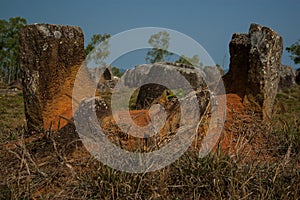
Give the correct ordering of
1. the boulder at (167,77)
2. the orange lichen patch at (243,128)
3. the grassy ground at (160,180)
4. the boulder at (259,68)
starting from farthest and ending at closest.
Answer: the boulder at (167,77), the boulder at (259,68), the orange lichen patch at (243,128), the grassy ground at (160,180)

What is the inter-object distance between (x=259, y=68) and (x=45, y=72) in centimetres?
291

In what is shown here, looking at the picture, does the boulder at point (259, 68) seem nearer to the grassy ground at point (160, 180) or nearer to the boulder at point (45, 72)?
the grassy ground at point (160, 180)

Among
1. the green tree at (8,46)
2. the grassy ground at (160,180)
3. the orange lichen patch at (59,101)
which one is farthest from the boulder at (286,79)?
the green tree at (8,46)

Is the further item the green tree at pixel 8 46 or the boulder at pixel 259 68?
the green tree at pixel 8 46

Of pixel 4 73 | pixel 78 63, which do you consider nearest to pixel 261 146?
pixel 78 63

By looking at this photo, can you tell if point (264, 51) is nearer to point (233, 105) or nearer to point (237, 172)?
point (233, 105)

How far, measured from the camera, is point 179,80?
1070 centimetres

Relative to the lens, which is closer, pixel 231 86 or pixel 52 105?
pixel 52 105

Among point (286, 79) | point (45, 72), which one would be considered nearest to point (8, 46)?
point (286, 79)

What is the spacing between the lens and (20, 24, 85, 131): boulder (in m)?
5.70

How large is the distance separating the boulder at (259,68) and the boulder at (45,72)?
2456 millimetres

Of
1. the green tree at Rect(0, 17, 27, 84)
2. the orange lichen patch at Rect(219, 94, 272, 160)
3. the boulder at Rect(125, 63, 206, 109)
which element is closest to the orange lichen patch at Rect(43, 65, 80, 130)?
the orange lichen patch at Rect(219, 94, 272, 160)

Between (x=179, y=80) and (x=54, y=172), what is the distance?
7.21 m

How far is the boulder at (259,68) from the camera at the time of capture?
565 centimetres
